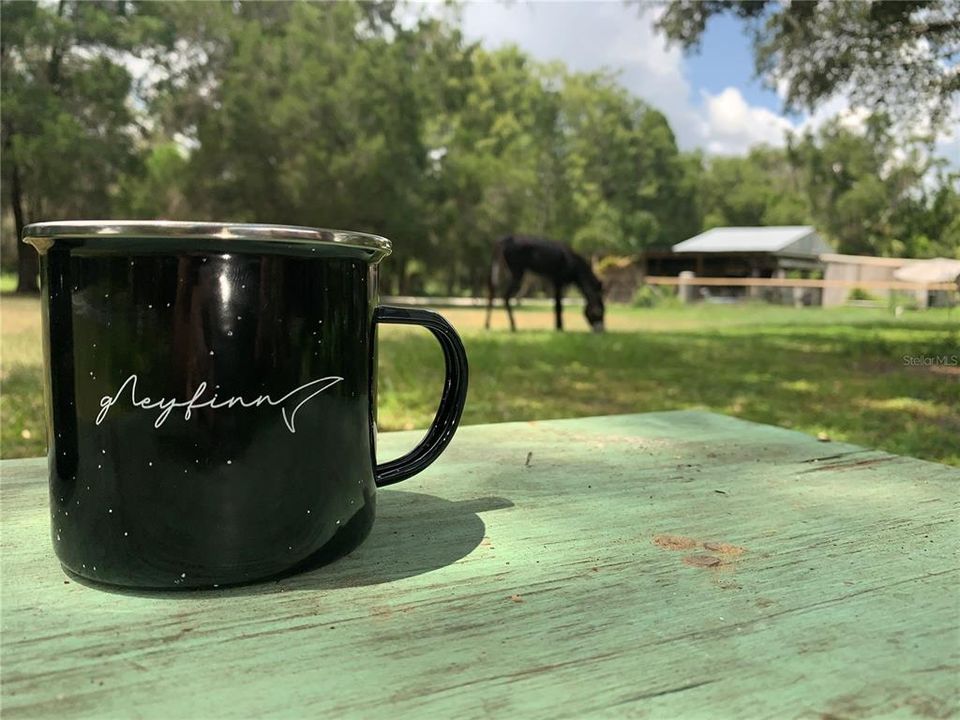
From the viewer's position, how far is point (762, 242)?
24.0 meters

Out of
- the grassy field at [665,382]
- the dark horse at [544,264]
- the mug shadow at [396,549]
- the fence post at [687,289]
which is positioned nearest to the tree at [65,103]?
the grassy field at [665,382]

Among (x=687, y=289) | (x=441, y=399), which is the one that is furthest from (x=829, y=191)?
(x=441, y=399)

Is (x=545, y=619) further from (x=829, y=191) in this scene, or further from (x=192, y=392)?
(x=829, y=191)

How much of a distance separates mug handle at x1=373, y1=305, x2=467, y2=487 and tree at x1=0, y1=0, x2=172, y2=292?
33.9 feet

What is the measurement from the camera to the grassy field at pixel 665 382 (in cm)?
320

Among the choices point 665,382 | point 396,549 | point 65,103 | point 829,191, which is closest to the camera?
point 396,549

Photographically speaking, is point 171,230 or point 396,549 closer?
point 171,230

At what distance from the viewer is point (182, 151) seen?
13977 mm

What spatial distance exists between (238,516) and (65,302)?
0.17 meters

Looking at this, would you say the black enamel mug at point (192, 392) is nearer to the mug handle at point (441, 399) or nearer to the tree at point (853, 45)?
the mug handle at point (441, 399)

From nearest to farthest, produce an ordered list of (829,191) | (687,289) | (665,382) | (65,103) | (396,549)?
1. (396,549)
2. (665,382)
3. (65,103)
4. (687,289)
5. (829,191)

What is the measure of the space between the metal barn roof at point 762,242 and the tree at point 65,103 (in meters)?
17.9

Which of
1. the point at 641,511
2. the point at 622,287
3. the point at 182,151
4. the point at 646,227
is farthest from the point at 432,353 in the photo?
the point at 646,227

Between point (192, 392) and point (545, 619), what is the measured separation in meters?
0.25
